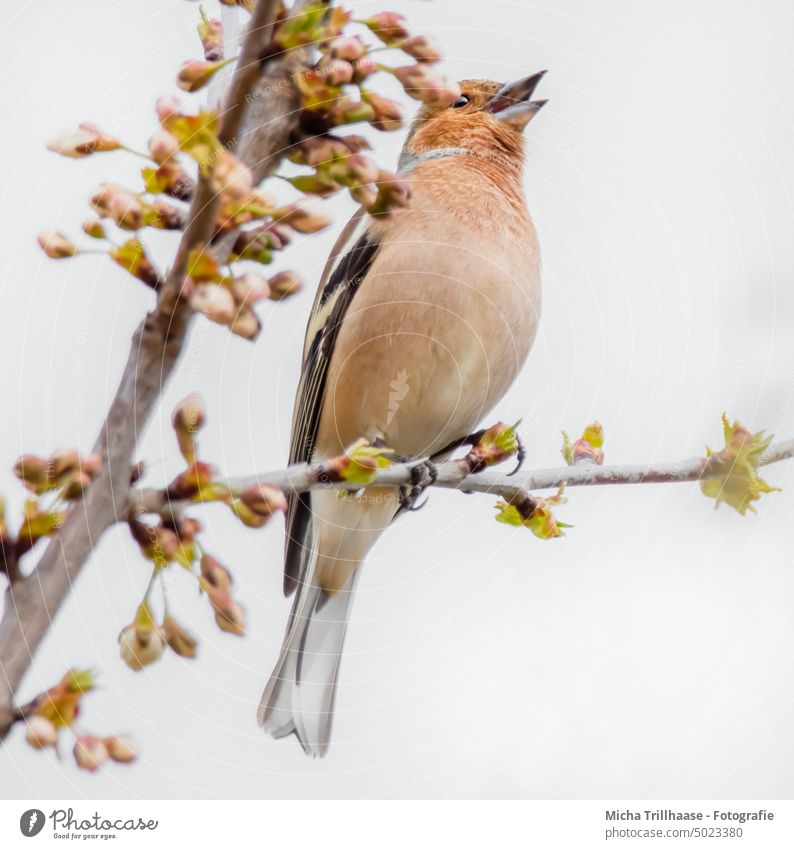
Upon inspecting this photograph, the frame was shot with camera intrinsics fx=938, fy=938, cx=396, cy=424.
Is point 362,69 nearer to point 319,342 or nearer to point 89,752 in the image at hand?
point 89,752

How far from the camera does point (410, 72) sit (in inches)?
31.8

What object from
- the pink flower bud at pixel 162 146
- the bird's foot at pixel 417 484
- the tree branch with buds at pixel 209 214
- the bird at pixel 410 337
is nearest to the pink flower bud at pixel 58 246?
the tree branch with buds at pixel 209 214

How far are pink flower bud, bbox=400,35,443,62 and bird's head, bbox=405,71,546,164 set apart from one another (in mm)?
1125

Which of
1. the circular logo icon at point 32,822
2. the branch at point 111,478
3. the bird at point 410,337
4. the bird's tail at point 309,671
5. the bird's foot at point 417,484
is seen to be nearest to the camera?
the branch at point 111,478

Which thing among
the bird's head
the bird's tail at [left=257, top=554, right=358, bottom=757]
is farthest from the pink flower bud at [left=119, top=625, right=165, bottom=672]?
the bird's head

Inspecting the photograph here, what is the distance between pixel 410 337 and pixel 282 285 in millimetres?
987

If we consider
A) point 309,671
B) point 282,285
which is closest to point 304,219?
point 282,285

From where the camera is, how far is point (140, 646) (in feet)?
2.70

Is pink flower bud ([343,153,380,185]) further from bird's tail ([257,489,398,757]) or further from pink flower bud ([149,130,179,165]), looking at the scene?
bird's tail ([257,489,398,757])

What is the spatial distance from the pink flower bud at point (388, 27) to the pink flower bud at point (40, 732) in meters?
0.61

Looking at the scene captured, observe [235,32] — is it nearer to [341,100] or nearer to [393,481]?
[341,100]

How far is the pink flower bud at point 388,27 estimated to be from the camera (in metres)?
0.78

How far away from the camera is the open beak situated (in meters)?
1.86

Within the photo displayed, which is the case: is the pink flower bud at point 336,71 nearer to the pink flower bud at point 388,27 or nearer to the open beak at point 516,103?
the pink flower bud at point 388,27
